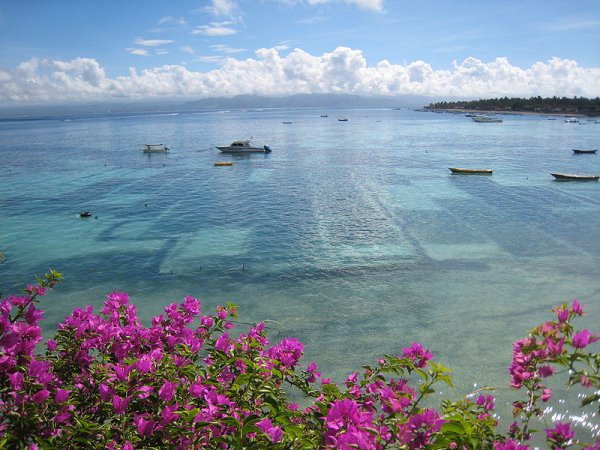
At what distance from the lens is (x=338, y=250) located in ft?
77.0

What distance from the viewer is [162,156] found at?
66000 mm

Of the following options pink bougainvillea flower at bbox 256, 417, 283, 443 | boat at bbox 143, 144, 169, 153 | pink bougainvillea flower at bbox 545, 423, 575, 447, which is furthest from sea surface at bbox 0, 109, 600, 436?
boat at bbox 143, 144, 169, 153

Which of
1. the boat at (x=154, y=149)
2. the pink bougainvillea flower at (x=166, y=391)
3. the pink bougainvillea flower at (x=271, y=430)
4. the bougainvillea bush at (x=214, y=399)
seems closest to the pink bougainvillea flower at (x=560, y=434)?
the bougainvillea bush at (x=214, y=399)

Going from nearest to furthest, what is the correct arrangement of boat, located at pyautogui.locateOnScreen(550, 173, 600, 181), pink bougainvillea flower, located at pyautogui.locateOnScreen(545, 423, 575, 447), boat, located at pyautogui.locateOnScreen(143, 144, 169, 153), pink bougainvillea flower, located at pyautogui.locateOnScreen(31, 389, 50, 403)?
pink bougainvillea flower, located at pyautogui.locateOnScreen(545, 423, 575, 447), pink bougainvillea flower, located at pyautogui.locateOnScreen(31, 389, 50, 403), boat, located at pyautogui.locateOnScreen(550, 173, 600, 181), boat, located at pyautogui.locateOnScreen(143, 144, 169, 153)

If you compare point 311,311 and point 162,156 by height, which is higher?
point 162,156

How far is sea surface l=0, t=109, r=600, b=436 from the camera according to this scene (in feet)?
50.4

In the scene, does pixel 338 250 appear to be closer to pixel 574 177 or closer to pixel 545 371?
pixel 545 371

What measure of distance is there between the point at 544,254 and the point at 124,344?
22992 millimetres

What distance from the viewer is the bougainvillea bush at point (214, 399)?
10.1ft

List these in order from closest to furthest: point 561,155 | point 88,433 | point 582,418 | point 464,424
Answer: point 464,424 < point 88,433 < point 582,418 < point 561,155

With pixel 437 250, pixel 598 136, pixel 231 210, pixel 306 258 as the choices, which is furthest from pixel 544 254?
pixel 598 136

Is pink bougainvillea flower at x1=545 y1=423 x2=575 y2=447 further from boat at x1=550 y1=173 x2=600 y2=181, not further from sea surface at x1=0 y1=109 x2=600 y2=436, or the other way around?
boat at x1=550 y1=173 x2=600 y2=181

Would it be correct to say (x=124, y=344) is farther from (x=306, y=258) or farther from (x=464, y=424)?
(x=306, y=258)

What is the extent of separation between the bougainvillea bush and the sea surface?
29.4 ft
